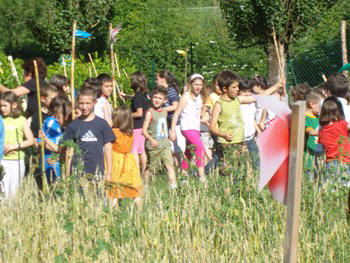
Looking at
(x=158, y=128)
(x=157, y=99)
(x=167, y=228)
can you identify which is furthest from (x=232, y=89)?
(x=167, y=228)

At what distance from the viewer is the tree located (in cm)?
1928

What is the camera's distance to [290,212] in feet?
10.4

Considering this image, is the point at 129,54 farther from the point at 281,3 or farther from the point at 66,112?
the point at 66,112

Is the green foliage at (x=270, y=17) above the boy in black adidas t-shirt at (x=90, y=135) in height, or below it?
above

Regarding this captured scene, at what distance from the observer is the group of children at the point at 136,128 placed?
625 cm

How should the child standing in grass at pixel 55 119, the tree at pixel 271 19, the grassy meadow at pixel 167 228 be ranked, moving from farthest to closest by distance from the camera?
the tree at pixel 271 19 < the child standing in grass at pixel 55 119 < the grassy meadow at pixel 167 228

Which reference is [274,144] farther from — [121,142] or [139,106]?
[139,106]

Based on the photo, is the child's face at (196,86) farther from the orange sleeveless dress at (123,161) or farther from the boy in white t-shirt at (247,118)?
the orange sleeveless dress at (123,161)

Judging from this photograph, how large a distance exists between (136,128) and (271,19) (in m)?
10.6

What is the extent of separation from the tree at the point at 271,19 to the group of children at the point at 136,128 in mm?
10096

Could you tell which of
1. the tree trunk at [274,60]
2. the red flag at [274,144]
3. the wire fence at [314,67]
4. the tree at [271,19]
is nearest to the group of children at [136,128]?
the red flag at [274,144]

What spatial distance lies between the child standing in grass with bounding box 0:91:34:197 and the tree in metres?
12.5

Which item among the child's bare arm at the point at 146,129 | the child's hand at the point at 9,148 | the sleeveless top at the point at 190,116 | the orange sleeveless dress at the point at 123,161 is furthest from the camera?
the sleeveless top at the point at 190,116

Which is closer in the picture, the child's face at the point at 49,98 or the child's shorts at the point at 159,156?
the child's face at the point at 49,98
